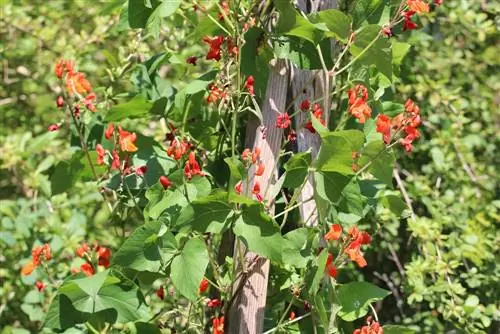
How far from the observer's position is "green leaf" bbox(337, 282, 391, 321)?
5.90 feet

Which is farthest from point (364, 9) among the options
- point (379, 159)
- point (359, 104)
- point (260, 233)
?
point (260, 233)

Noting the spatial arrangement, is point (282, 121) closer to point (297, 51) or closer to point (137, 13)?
point (297, 51)

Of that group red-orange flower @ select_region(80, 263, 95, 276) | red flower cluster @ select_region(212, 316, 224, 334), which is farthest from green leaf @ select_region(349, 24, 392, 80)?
red-orange flower @ select_region(80, 263, 95, 276)

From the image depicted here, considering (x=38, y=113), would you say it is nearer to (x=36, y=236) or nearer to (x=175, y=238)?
(x=36, y=236)

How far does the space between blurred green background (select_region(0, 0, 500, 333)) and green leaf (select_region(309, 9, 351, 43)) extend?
0.74m

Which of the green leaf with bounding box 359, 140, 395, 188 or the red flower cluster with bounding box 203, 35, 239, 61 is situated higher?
the red flower cluster with bounding box 203, 35, 239, 61

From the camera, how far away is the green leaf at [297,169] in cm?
165

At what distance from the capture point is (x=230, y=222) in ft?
5.46

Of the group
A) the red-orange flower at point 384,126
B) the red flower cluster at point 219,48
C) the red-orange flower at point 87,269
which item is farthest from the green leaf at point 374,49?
the red-orange flower at point 87,269

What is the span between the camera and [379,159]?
177 cm

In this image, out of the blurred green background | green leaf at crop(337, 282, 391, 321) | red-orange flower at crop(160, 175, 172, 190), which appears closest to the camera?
red-orange flower at crop(160, 175, 172, 190)

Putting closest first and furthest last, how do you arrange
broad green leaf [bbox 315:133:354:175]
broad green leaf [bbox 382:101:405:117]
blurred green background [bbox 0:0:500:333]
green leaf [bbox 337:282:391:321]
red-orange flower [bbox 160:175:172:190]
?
broad green leaf [bbox 315:133:354:175]
red-orange flower [bbox 160:175:172:190]
green leaf [bbox 337:282:391:321]
broad green leaf [bbox 382:101:405:117]
blurred green background [bbox 0:0:500:333]

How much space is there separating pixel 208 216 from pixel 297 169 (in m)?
0.20

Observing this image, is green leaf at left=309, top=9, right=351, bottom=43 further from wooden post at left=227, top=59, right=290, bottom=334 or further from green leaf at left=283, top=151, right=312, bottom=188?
green leaf at left=283, top=151, right=312, bottom=188
